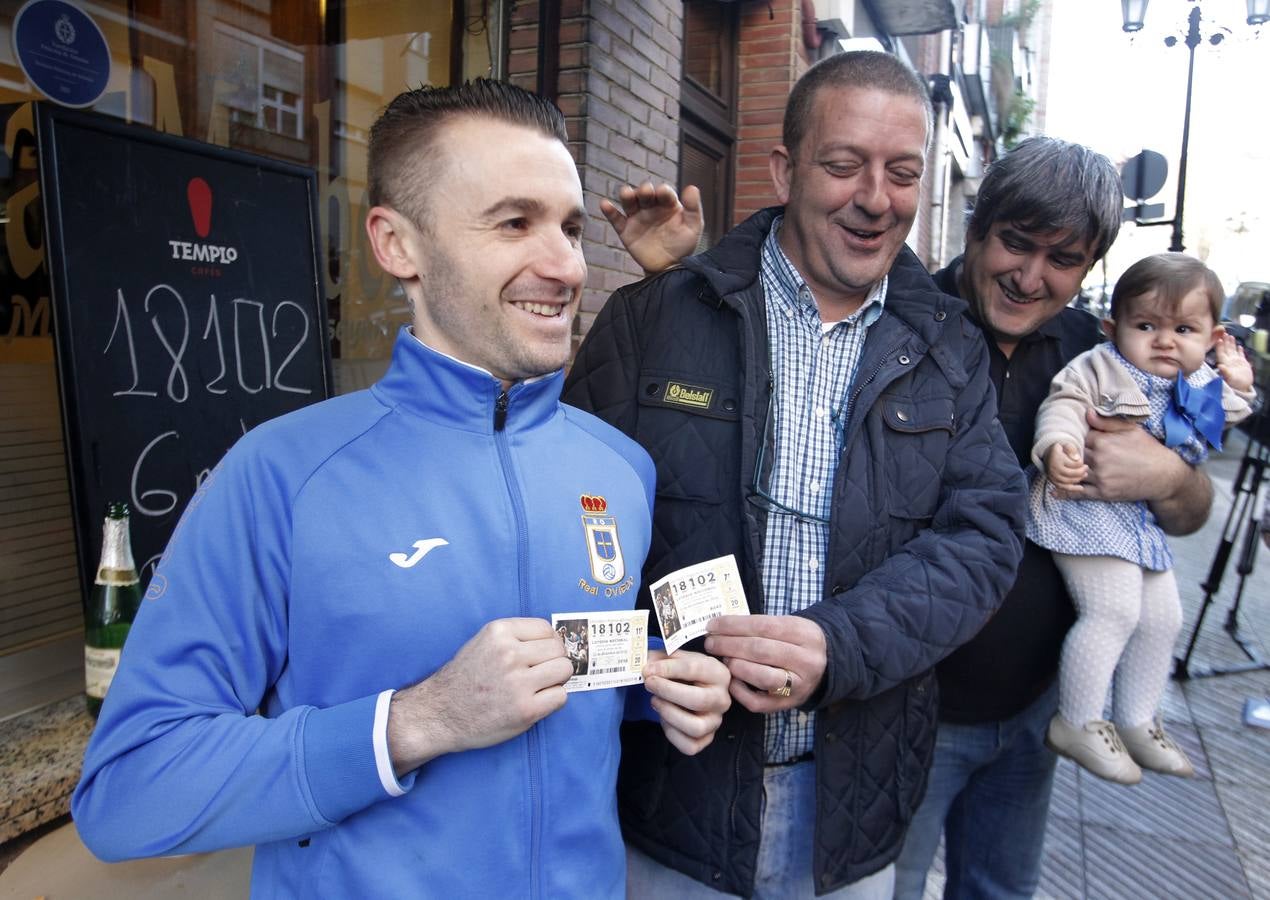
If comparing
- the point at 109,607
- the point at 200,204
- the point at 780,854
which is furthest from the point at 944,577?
the point at 200,204

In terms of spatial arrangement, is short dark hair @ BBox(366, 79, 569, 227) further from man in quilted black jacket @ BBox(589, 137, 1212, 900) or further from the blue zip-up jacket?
man in quilted black jacket @ BBox(589, 137, 1212, 900)

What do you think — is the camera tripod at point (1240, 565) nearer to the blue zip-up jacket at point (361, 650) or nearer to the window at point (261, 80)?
the blue zip-up jacket at point (361, 650)

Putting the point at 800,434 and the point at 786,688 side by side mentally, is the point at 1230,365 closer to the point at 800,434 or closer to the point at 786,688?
the point at 800,434

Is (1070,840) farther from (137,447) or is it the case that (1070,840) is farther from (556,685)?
(137,447)

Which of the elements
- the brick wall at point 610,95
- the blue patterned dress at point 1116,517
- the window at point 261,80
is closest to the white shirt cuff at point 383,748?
the blue patterned dress at point 1116,517

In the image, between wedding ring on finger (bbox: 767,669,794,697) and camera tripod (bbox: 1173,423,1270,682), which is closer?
wedding ring on finger (bbox: 767,669,794,697)

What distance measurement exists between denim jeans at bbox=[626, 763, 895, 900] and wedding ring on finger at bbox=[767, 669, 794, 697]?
350 millimetres

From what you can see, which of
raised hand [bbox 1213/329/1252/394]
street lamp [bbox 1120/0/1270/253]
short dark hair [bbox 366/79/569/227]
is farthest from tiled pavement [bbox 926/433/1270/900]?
street lamp [bbox 1120/0/1270/253]

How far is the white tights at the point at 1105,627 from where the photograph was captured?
2.38m

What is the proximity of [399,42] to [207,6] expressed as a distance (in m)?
1.00

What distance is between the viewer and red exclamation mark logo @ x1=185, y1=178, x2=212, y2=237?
2.17m

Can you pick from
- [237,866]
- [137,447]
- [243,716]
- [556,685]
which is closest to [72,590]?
[137,447]

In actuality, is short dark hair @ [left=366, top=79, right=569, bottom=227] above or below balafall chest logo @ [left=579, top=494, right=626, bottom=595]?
above

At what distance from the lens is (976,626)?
1808 millimetres
